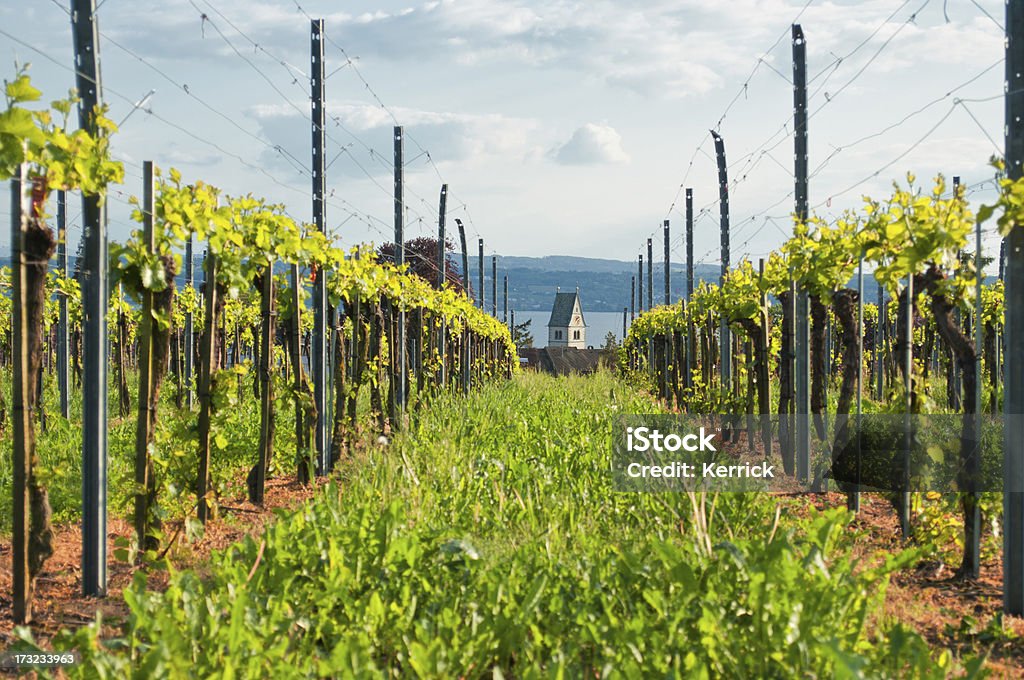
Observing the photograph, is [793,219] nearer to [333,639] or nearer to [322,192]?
[322,192]

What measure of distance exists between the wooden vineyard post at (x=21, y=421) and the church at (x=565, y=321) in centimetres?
9846

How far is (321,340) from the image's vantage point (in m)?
8.42

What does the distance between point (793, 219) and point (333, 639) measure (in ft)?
20.4

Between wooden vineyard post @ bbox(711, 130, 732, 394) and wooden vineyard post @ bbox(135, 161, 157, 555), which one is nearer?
wooden vineyard post @ bbox(135, 161, 157, 555)

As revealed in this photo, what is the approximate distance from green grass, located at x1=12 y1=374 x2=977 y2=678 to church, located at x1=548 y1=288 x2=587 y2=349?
98.1m

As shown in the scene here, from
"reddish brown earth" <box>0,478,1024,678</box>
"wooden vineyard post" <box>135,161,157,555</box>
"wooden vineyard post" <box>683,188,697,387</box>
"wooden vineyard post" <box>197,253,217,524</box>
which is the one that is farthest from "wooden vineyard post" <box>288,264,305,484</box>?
"wooden vineyard post" <box>683,188,697,387</box>

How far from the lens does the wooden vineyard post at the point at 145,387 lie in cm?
513

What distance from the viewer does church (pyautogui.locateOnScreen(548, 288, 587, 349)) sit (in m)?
104

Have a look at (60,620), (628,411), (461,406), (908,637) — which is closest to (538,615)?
(908,637)

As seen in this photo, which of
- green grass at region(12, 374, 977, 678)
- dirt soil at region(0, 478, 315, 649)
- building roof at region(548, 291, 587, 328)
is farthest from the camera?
building roof at region(548, 291, 587, 328)

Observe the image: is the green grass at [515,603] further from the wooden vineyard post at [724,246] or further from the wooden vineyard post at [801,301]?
the wooden vineyard post at [724,246]

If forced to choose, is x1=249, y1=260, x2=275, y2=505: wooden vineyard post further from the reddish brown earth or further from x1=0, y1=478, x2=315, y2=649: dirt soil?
the reddish brown earth

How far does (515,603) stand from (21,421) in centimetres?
222

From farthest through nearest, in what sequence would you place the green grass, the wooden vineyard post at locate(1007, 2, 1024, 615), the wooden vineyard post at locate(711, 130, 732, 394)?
the wooden vineyard post at locate(711, 130, 732, 394) < the wooden vineyard post at locate(1007, 2, 1024, 615) < the green grass
